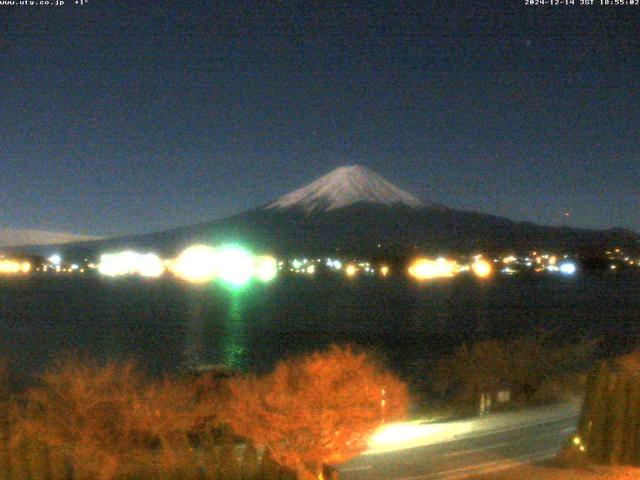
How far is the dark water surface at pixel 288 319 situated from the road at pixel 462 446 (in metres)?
10.9

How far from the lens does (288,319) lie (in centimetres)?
4506

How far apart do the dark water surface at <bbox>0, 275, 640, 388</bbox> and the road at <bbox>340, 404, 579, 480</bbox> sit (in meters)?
10.9

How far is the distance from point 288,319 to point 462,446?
33.3m

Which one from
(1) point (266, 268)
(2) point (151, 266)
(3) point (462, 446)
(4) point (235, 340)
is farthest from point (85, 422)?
(2) point (151, 266)

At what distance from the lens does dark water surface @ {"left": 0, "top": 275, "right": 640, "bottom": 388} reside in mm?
31172

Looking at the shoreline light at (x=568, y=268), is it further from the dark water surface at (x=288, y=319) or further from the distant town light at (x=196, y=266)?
the distant town light at (x=196, y=266)

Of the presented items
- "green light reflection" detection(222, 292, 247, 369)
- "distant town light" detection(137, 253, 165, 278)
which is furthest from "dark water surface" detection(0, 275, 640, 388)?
"distant town light" detection(137, 253, 165, 278)

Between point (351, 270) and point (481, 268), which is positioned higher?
point (351, 270)

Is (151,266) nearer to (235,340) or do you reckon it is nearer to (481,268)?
(481,268)

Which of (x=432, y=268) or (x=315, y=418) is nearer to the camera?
(x=315, y=418)

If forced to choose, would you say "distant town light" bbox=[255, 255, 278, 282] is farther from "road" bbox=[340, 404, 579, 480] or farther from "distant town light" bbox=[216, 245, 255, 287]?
"road" bbox=[340, 404, 579, 480]

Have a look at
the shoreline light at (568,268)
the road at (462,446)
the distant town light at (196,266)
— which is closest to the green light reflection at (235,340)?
the road at (462,446)

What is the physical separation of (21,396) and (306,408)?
9885mm

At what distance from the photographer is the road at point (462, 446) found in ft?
33.6
